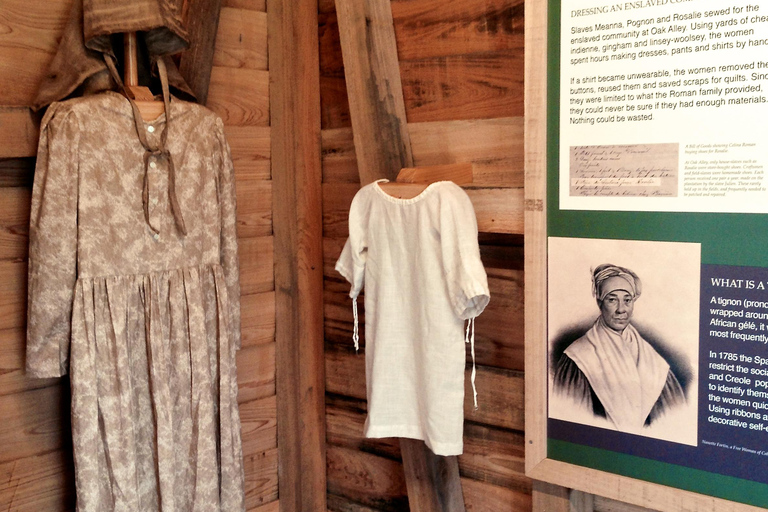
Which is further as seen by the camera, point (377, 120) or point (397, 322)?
point (377, 120)

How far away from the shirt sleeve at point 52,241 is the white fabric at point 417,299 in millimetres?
692

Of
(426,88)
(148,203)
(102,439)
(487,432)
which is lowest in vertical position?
(487,432)

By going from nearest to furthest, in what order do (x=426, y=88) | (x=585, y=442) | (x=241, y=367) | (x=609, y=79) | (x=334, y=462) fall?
(x=609, y=79) < (x=585, y=442) < (x=426, y=88) < (x=241, y=367) < (x=334, y=462)

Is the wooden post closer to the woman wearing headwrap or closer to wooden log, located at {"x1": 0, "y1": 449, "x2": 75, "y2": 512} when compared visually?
the woman wearing headwrap

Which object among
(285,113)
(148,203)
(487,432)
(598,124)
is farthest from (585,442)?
(285,113)

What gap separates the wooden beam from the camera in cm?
245

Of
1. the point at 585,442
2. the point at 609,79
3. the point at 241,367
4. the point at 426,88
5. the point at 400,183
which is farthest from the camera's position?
the point at 241,367

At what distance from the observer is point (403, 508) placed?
8.16ft

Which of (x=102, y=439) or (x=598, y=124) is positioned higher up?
(x=598, y=124)

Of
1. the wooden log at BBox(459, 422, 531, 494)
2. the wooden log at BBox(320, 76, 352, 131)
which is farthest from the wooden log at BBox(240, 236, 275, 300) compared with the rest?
the wooden log at BBox(459, 422, 531, 494)

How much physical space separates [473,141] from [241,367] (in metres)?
1.03

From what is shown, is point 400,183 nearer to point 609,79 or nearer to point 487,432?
point 609,79

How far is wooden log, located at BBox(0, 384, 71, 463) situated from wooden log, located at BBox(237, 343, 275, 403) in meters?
0.57

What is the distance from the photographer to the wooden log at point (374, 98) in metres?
2.16
